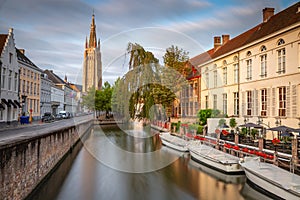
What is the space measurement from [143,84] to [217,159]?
16.1 m

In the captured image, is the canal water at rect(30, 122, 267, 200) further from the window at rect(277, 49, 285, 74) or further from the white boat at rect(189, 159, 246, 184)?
the window at rect(277, 49, 285, 74)

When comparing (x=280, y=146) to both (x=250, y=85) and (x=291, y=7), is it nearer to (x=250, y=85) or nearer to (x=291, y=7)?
(x=250, y=85)

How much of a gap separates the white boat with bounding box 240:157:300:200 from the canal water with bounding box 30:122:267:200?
0.47m

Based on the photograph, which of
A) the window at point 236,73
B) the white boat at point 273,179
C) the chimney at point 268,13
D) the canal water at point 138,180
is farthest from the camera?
the chimney at point 268,13

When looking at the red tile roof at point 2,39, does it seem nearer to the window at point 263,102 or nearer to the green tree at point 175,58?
the green tree at point 175,58

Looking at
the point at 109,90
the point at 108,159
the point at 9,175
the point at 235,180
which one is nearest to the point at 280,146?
the point at 235,180

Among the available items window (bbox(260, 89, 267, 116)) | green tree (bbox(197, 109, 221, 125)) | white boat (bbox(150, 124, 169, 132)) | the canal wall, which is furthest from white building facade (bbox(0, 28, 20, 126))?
window (bbox(260, 89, 267, 116))

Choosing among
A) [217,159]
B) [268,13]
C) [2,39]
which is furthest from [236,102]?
[2,39]

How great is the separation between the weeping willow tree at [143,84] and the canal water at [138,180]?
1128 centimetres

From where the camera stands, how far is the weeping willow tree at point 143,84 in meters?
28.2

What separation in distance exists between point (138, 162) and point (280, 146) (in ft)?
24.8

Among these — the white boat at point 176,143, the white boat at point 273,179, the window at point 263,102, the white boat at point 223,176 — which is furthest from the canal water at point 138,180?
the window at point 263,102

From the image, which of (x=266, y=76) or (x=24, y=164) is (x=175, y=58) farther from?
(x=24, y=164)

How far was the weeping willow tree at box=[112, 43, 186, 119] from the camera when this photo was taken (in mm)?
28234
